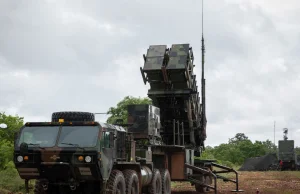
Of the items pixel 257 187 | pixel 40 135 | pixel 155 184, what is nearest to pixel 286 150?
pixel 257 187

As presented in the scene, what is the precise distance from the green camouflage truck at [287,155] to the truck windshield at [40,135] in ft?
119

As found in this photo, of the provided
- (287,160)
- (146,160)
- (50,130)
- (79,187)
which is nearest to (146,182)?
(146,160)

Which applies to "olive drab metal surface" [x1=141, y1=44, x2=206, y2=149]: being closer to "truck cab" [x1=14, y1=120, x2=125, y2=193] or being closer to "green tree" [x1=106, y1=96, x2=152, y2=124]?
"truck cab" [x1=14, y1=120, x2=125, y2=193]

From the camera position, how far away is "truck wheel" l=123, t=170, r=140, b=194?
12030 mm

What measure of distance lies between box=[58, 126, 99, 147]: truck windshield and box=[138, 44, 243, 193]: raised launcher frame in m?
5.08

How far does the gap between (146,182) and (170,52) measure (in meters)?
4.74

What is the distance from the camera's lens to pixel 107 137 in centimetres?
1116

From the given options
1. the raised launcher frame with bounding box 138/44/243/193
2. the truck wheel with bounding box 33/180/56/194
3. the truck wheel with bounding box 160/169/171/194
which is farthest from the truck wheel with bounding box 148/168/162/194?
the truck wheel with bounding box 33/180/56/194

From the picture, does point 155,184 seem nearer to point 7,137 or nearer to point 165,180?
point 165,180

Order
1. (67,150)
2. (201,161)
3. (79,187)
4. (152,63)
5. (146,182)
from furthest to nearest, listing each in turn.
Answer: (201,161)
(152,63)
(146,182)
(79,187)
(67,150)

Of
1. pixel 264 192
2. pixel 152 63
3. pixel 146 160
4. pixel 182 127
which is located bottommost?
pixel 264 192

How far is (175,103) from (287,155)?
100 feet

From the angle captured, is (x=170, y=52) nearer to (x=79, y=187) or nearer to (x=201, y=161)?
(x=201, y=161)

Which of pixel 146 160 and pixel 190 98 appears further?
pixel 190 98
